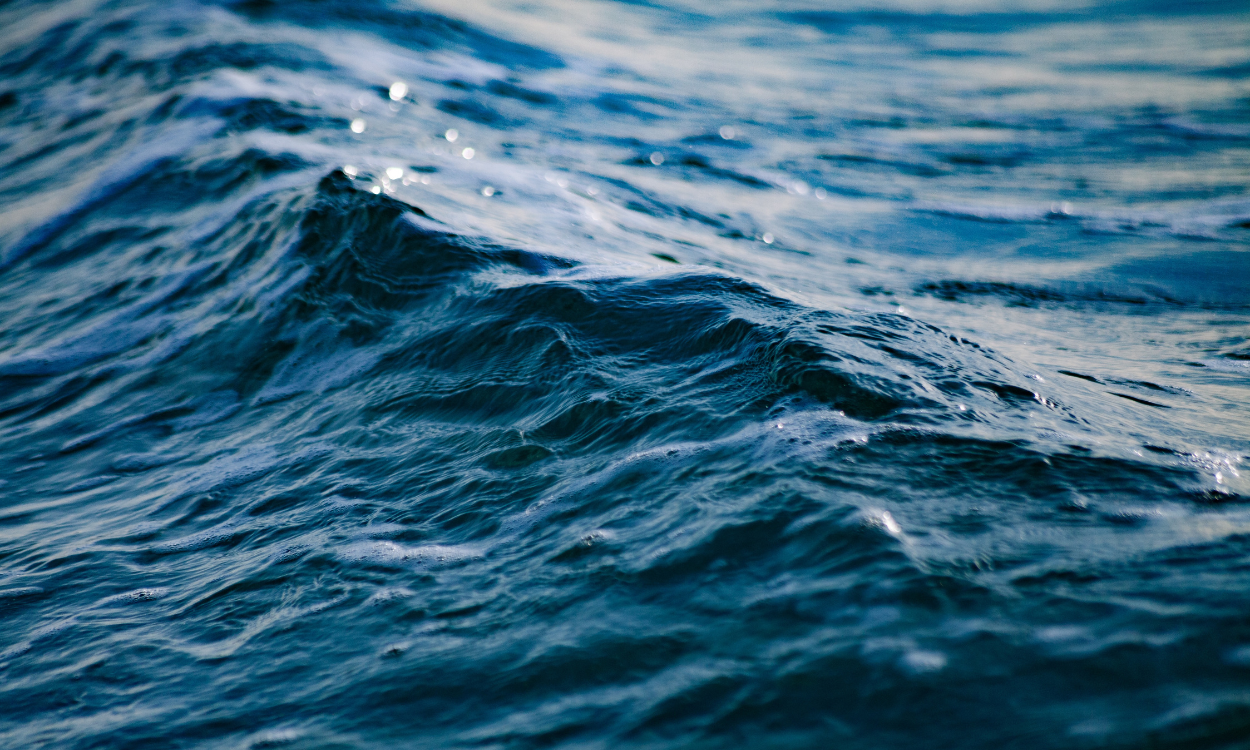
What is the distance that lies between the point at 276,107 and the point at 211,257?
2279mm

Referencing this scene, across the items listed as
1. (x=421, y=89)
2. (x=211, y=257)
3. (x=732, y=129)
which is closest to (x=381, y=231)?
(x=211, y=257)

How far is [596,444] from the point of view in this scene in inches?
105

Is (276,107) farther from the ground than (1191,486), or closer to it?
farther from the ground

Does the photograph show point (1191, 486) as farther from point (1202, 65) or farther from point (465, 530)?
point (1202, 65)

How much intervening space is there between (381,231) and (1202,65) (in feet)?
36.5

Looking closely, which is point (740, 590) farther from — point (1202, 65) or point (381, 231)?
point (1202, 65)

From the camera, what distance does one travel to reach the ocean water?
68.1 inches

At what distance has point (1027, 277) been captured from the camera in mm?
4934

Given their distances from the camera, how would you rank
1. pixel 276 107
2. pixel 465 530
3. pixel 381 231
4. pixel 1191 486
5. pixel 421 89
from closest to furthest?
pixel 1191 486 → pixel 465 530 → pixel 381 231 → pixel 276 107 → pixel 421 89

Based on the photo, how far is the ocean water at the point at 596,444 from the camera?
1.73 metres

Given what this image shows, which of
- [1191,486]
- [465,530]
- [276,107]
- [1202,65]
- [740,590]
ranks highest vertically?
[1202,65]

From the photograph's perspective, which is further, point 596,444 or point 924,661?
point 596,444

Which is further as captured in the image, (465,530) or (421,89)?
(421,89)

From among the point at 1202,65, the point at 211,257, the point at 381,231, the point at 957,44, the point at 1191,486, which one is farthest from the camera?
the point at 957,44
